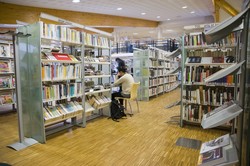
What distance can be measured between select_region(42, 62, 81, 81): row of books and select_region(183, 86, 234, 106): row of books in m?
2.56

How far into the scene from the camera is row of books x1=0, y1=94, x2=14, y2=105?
5.48 m

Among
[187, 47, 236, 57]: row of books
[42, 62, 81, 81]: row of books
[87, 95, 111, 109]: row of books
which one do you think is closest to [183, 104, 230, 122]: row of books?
[187, 47, 236, 57]: row of books

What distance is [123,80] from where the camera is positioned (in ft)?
17.6

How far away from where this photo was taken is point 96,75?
4703mm

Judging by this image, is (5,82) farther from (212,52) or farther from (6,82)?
(212,52)

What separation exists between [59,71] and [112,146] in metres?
1.80

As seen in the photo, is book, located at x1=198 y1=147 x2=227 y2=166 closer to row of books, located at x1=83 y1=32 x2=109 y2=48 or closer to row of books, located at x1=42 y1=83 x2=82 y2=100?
row of books, located at x1=42 y1=83 x2=82 y2=100

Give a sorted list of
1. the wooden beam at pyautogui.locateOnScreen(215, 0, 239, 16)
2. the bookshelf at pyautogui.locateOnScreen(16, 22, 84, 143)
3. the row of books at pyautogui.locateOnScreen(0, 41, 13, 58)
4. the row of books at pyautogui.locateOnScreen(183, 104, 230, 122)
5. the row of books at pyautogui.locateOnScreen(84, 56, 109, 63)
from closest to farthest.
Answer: the bookshelf at pyautogui.locateOnScreen(16, 22, 84, 143) < the row of books at pyautogui.locateOnScreen(183, 104, 230, 122) < the row of books at pyautogui.locateOnScreen(84, 56, 109, 63) < the wooden beam at pyautogui.locateOnScreen(215, 0, 239, 16) < the row of books at pyautogui.locateOnScreen(0, 41, 13, 58)

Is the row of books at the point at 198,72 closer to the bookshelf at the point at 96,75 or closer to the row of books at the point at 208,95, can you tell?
the row of books at the point at 208,95

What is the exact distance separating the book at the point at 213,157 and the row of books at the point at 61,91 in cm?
295

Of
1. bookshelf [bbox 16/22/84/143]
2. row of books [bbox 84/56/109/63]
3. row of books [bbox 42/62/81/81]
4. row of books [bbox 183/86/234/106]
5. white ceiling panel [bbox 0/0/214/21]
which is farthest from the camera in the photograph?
white ceiling panel [bbox 0/0/214/21]

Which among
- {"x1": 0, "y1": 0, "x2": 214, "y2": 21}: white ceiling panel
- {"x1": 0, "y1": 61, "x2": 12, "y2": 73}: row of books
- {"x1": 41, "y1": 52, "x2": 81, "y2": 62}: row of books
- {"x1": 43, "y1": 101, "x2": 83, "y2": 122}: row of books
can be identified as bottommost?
{"x1": 43, "y1": 101, "x2": 83, "y2": 122}: row of books

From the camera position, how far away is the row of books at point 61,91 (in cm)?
345

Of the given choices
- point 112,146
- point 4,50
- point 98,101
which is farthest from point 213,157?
point 4,50
